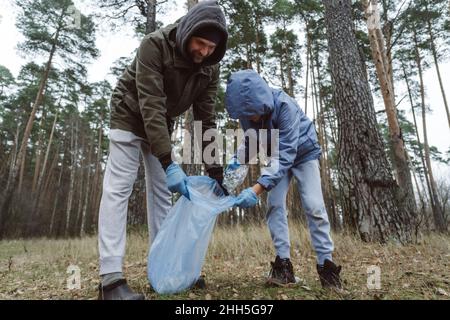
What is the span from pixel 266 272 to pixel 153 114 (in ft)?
6.29

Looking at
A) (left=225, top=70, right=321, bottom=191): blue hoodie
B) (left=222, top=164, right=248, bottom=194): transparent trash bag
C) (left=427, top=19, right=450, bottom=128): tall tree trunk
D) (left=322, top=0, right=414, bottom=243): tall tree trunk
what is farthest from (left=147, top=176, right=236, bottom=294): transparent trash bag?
(left=427, top=19, right=450, bottom=128): tall tree trunk

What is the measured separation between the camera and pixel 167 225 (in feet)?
6.13

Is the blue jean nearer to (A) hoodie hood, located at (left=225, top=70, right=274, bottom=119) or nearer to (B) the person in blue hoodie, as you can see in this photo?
(B) the person in blue hoodie

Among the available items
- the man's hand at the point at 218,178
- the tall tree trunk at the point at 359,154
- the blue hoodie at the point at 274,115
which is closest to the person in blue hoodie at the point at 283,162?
the blue hoodie at the point at 274,115

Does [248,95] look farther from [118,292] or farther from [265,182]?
[118,292]

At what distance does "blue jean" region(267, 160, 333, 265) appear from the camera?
2.14 meters

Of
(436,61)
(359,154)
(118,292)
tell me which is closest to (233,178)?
(118,292)

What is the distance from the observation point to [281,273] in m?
2.25

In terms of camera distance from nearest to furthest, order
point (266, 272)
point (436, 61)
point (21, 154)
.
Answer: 1. point (266, 272)
2. point (21, 154)
3. point (436, 61)

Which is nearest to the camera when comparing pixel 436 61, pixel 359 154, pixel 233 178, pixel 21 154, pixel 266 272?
pixel 233 178
